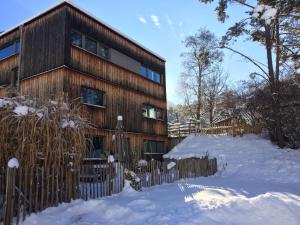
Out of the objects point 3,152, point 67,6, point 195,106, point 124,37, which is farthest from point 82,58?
point 195,106

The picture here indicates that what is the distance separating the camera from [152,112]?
76.9ft

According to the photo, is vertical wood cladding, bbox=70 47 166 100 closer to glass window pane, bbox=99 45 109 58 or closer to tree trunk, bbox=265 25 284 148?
glass window pane, bbox=99 45 109 58

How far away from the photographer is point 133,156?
42.8ft

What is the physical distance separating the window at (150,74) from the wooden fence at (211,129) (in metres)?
5.45

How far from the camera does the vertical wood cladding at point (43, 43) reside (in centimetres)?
1566

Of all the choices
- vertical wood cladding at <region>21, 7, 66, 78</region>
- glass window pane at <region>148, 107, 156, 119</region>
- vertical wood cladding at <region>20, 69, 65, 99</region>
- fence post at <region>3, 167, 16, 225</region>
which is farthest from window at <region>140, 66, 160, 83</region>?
fence post at <region>3, 167, 16, 225</region>

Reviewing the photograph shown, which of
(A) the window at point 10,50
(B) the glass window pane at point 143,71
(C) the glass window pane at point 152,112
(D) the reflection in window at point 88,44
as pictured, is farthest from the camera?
(C) the glass window pane at point 152,112

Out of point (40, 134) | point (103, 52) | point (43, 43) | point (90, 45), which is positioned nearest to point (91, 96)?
point (90, 45)

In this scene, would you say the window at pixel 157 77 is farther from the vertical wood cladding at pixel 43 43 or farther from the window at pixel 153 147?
the vertical wood cladding at pixel 43 43

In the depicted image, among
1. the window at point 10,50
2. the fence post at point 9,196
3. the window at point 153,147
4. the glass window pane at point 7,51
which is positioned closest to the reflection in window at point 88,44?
the window at point 10,50

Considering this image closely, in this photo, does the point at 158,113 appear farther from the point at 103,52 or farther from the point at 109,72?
the point at 103,52

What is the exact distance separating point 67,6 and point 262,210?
45.3 ft

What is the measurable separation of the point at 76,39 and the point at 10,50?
5.07 meters

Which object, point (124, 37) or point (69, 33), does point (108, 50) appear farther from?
point (69, 33)
